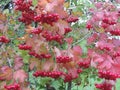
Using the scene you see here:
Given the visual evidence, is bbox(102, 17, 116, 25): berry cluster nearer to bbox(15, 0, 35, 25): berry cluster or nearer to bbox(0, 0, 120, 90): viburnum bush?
bbox(0, 0, 120, 90): viburnum bush

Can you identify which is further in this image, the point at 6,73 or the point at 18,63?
the point at 18,63

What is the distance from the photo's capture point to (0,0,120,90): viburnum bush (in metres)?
2.27

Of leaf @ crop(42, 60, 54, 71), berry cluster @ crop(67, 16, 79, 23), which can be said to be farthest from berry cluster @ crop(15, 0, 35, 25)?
leaf @ crop(42, 60, 54, 71)

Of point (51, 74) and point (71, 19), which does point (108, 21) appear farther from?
point (51, 74)

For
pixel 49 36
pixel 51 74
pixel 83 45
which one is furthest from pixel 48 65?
pixel 83 45

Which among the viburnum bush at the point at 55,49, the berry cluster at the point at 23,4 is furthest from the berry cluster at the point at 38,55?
the berry cluster at the point at 23,4

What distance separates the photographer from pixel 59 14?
2.29m

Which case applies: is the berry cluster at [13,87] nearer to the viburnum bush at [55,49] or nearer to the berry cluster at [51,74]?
the viburnum bush at [55,49]

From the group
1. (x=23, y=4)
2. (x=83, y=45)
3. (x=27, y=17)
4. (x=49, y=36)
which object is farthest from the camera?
(x=83, y=45)

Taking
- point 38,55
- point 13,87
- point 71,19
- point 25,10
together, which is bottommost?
point 13,87

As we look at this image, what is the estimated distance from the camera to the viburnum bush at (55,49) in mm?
2268

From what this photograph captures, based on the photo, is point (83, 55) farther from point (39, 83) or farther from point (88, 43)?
point (39, 83)

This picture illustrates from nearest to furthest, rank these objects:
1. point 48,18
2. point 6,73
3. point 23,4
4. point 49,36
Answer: point 48,18, point 49,36, point 6,73, point 23,4

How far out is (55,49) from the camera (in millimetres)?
2311
